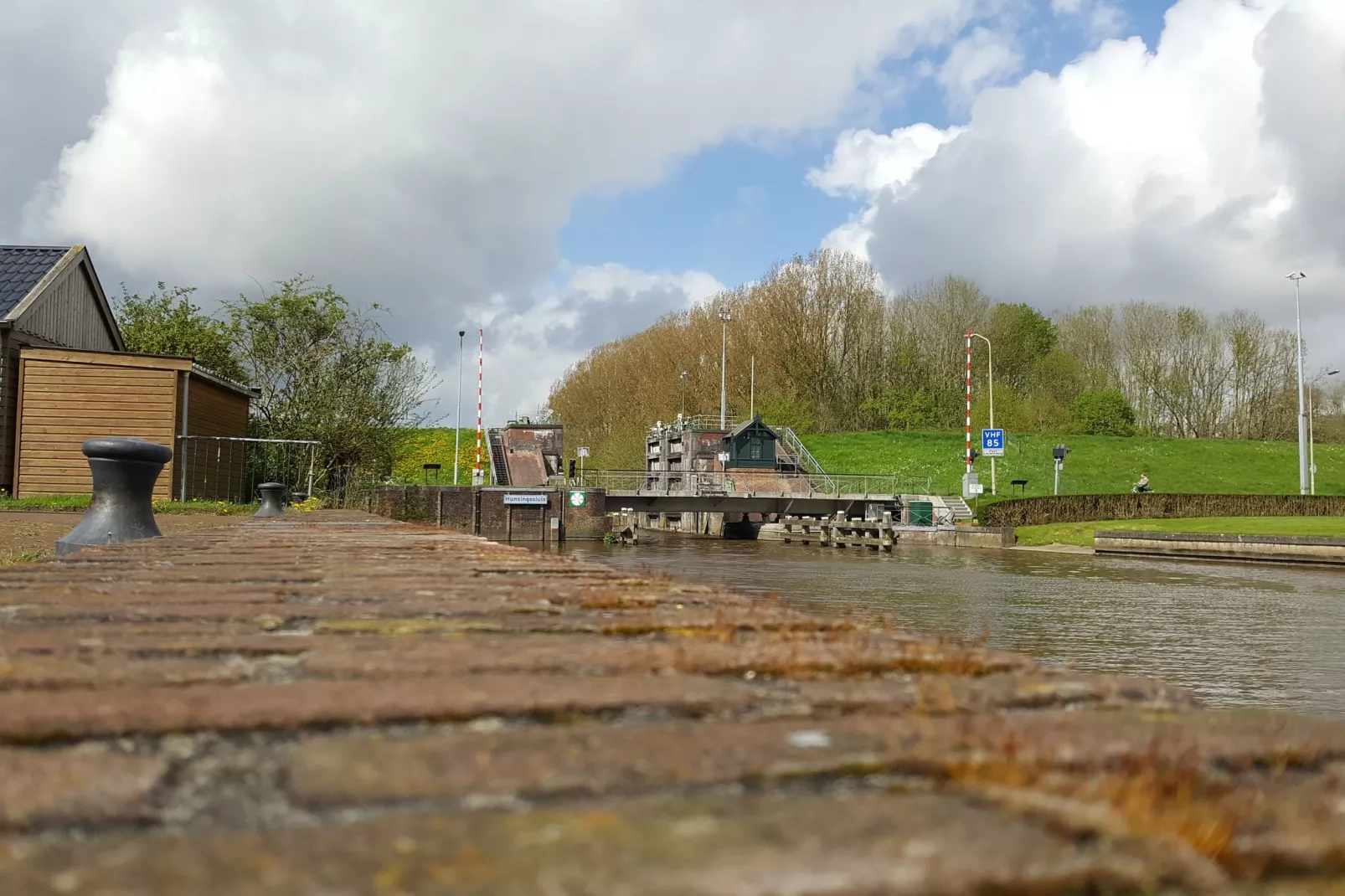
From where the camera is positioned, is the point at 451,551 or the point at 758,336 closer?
the point at 451,551

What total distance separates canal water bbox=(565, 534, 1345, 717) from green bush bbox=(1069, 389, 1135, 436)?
3137 centimetres

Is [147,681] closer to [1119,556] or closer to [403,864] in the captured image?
[403,864]

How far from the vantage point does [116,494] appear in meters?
7.17

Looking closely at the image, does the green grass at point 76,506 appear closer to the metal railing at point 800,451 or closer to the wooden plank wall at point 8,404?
the wooden plank wall at point 8,404

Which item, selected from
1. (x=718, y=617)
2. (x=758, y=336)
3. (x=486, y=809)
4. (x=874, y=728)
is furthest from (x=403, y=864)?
(x=758, y=336)

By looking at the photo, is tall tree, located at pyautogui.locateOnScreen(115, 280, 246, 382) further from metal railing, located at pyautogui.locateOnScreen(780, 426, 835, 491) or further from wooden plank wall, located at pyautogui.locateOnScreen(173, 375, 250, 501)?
metal railing, located at pyautogui.locateOnScreen(780, 426, 835, 491)

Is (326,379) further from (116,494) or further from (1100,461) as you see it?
(1100,461)

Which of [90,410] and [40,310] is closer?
[90,410]

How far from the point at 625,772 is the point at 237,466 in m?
27.0

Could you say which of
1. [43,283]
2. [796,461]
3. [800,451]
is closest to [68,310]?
[43,283]

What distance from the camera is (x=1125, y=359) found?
60469 millimetres

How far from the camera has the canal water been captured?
901 cm

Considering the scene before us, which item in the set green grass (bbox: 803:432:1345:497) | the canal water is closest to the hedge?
the canal water

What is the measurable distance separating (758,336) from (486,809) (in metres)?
55.6
